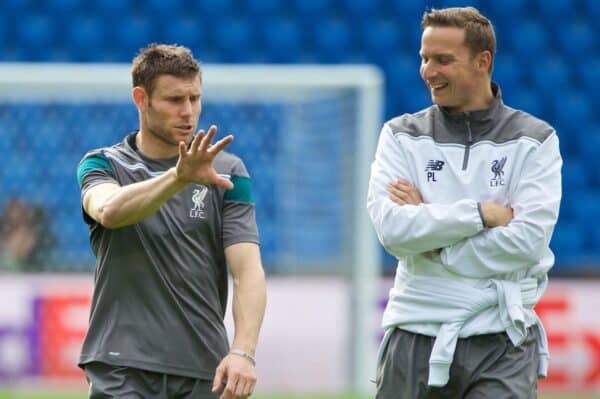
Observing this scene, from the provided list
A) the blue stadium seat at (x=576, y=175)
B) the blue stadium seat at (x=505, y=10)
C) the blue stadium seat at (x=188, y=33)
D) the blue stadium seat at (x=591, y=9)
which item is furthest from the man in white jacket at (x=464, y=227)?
the blue stadium seat at (x=591, y=9)

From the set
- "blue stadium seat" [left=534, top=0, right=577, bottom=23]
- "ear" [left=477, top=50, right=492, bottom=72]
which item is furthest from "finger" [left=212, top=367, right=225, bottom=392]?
"blue stadium seat" [left=534, top=0, right=577, bottom=23]

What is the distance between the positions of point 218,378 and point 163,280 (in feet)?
1.32

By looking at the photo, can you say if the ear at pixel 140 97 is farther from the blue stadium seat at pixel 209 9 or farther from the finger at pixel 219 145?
the blue stadium seat at pixel 209 9

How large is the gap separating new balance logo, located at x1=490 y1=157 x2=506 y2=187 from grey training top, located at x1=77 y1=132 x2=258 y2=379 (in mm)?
795

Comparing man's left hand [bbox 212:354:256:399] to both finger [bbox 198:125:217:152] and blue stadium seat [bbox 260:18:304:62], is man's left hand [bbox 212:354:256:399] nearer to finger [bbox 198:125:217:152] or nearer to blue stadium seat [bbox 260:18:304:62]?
finger [bbox 198:125:217:152]

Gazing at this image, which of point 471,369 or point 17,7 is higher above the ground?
point 17,7

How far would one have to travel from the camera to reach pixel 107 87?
348 inches

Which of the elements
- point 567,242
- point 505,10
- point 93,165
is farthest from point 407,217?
point 505,10

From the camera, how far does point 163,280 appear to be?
4.22 metres

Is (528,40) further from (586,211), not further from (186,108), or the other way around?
(186,108)

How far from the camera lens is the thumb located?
157 inches

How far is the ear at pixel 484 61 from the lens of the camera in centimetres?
436

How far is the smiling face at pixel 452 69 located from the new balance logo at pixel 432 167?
204 millimetres

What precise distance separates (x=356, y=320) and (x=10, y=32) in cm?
595
